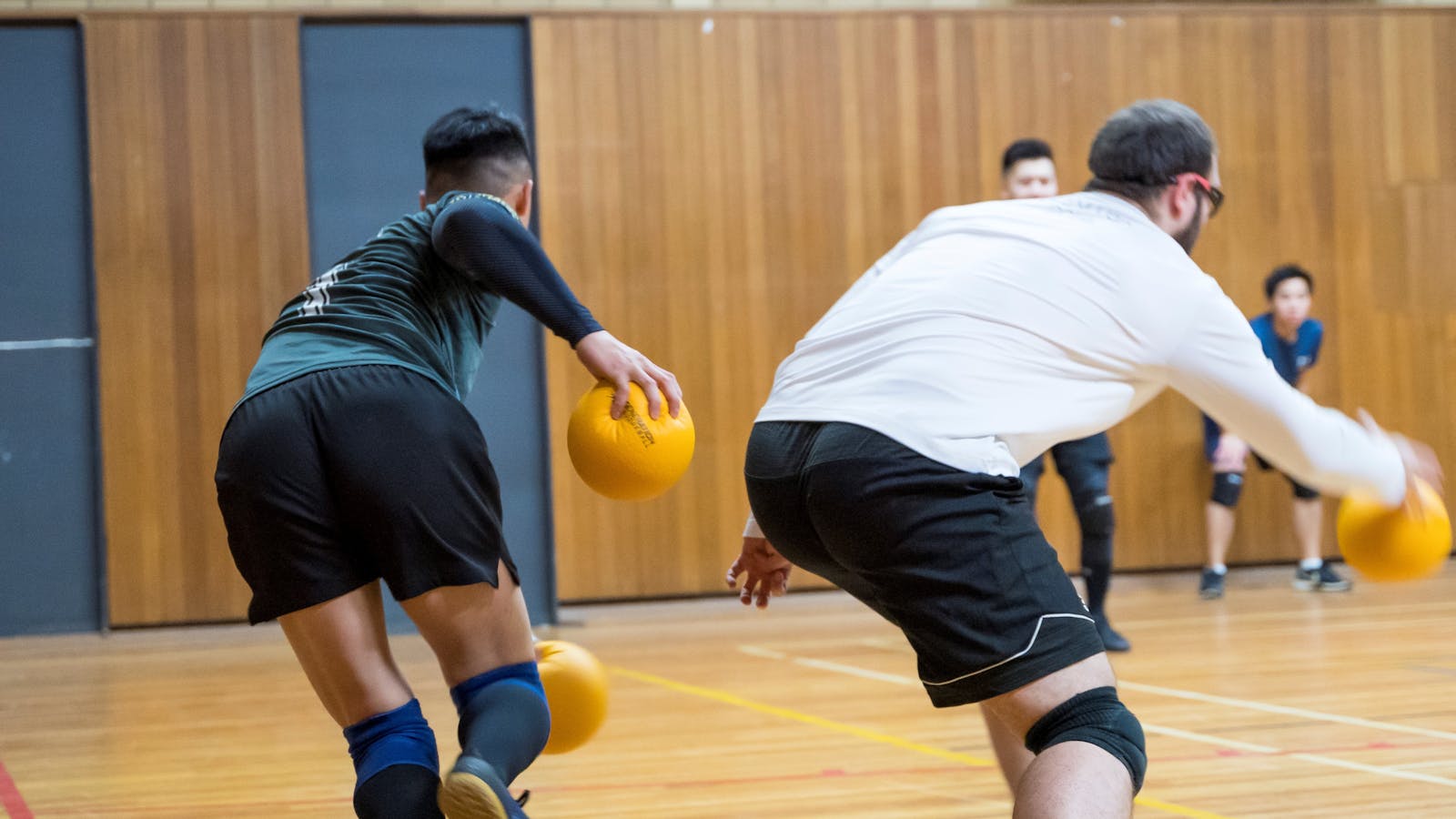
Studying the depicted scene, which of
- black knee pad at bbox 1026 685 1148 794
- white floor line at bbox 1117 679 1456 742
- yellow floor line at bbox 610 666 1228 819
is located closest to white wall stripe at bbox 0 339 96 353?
yellow floor line at bbox 610 666 1228 819

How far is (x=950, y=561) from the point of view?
2061mm

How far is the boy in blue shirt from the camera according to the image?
8.00 metres

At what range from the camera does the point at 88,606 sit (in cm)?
807

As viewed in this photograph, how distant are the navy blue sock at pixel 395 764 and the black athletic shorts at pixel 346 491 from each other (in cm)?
21

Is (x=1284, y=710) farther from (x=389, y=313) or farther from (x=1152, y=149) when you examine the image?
(x=389, y=313)

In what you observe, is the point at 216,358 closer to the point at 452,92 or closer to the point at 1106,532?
the point at 452,92

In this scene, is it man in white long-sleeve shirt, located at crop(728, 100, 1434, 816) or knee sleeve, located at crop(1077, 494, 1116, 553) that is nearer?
man in white long-sleeve shirt, located at crop(728, 100, 1434, 816)

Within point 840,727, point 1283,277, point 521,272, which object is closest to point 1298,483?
point 1283,277

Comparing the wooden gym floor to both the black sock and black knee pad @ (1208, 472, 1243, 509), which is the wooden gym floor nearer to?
black knee pad @ (1208, 472, 1243, 509)

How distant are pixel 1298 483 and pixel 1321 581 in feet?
1.93

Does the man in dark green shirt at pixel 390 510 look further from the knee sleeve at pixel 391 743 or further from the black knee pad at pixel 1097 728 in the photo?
the black knee pad at pixel 1097 728

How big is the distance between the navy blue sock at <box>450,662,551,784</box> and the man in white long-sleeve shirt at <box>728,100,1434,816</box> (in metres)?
0.47

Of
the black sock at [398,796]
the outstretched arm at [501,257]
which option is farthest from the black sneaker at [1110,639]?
the black sock at [398,796]

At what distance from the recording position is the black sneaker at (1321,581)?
26.5 feet
